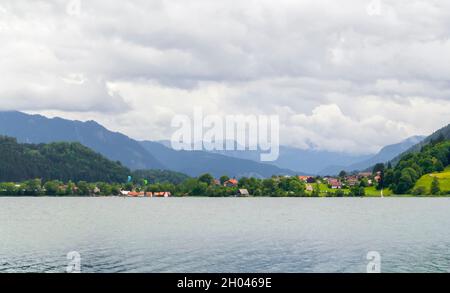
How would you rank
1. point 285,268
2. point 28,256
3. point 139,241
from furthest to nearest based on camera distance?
point 139,241 < point 28,256 < point 285,268

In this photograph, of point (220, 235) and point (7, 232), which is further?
point (7, 232)

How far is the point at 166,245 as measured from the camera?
7138 cm

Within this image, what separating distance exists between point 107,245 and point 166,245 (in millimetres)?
7937

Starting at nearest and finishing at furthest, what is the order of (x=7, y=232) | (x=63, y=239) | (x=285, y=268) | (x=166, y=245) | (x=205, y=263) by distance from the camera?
(x=285, y=268) < (x=205, y=263) < (x=166, y=245) < (x=63, y=239) < (x=7, y=232)
